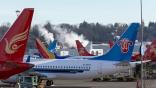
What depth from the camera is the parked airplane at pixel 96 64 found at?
45250 mm

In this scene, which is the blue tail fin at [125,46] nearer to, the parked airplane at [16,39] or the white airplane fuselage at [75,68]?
the white airplane fuselage at [75,68]

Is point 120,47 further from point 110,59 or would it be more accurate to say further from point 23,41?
point 23,41

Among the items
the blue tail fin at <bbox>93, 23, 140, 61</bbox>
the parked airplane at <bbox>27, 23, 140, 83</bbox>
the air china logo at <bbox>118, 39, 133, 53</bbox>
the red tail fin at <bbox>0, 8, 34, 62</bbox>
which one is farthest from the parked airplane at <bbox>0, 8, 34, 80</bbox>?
the air china logo at <bbox>118, 39, 133, 53</bbox>

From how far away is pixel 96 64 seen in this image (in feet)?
150

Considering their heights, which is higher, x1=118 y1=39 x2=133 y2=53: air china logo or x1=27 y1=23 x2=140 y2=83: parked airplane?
x1=118 y1=39 x2=133 y2=53: air china logo

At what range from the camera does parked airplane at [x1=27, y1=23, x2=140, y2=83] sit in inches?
1781

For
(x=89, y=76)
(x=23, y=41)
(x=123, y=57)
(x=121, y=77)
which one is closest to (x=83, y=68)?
(x=89, y=76)

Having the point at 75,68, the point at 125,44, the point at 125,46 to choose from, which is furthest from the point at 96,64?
the point at 125,44

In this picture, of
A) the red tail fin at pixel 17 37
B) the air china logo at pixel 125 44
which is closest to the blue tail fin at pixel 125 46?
the air china logo at pixel 125 44

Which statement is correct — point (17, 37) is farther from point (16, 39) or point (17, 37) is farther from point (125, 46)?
point (125, 46)

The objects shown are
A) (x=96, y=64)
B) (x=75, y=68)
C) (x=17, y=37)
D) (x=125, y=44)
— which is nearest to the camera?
(x=17, y=37)

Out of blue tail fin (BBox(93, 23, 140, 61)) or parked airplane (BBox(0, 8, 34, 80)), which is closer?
parked airplane (BBox(0, 8, 34, 80))

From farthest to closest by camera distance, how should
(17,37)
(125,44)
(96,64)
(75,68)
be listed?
1. (75,68)
2. (96,64)
3. (125,44)
4. (17,37)

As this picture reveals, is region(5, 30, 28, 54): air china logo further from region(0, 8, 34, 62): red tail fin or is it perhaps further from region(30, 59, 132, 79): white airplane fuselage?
region(30, 59, 132, 79): white airplane fuselage
